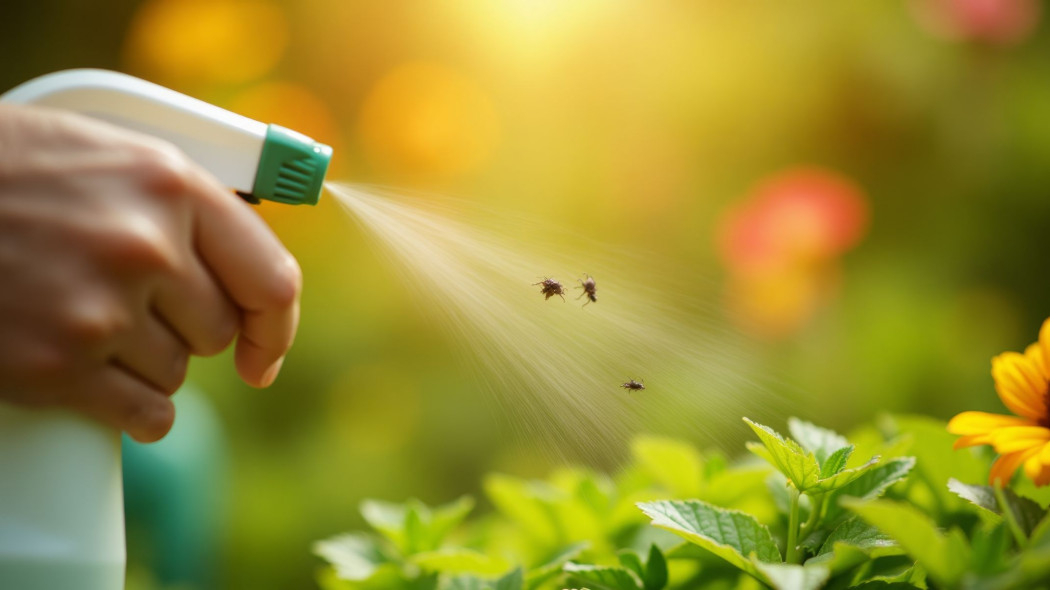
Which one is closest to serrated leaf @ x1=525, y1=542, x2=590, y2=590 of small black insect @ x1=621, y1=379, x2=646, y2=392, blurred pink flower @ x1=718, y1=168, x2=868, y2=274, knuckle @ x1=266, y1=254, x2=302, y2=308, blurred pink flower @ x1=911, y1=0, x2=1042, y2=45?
small black insect @ x1=621, y1=379, x2=646, y2=392

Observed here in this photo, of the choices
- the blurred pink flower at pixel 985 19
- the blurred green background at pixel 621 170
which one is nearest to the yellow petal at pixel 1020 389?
the blurred green background at pixel 621 170

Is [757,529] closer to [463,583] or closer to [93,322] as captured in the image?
[463,583]

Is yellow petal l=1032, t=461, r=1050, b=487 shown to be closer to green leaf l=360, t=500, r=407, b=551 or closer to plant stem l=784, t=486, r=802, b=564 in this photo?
plant stem l=784, t=486, r=802, b=564

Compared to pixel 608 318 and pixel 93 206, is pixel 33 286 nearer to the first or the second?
pixel 93 206

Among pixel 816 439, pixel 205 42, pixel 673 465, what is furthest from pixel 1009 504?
pixel 205 42

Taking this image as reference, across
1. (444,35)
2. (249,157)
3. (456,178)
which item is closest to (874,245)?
(456,178)

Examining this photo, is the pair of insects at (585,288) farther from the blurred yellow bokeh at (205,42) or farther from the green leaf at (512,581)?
the blurred yellow bokeh at (205,42)
